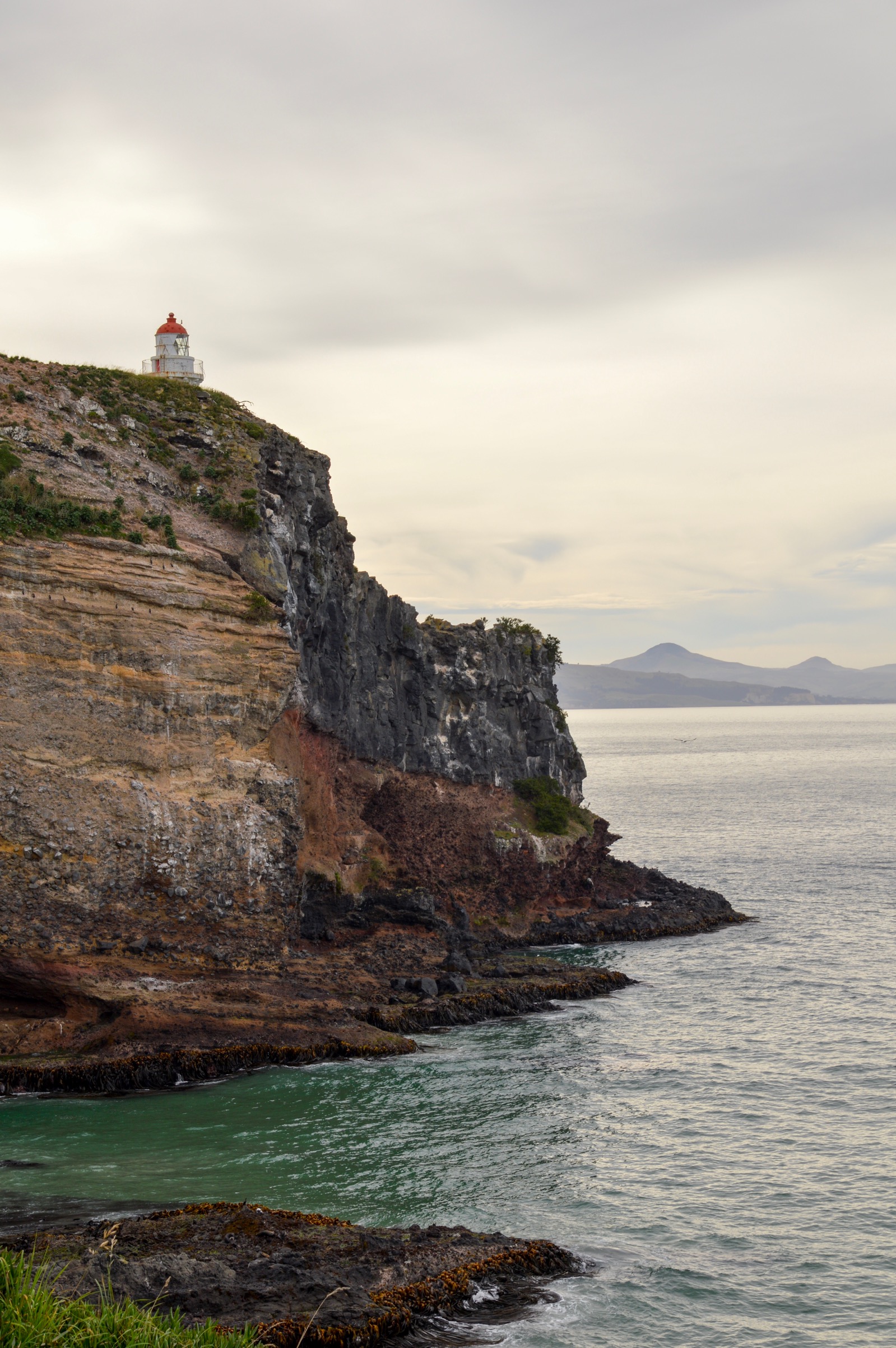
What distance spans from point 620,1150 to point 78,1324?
63.5ft

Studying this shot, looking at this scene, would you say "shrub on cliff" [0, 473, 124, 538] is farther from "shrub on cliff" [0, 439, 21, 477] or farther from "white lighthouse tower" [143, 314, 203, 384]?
"white lighthouse tower" [143, 314, 203, 384]

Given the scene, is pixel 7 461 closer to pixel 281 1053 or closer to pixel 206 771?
pixel 206 771

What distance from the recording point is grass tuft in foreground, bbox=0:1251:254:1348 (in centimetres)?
1380

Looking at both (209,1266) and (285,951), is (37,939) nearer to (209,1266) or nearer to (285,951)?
(285,951)

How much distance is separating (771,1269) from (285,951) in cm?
2412

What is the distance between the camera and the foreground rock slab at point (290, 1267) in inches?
713

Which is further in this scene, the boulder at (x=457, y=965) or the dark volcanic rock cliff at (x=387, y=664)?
the dark volcanic rock cliff at (x=387, y=664)

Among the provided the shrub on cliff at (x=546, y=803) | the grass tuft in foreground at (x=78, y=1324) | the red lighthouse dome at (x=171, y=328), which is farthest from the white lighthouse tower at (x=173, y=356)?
the grass tuft in foreground at (x=78, y=1324)

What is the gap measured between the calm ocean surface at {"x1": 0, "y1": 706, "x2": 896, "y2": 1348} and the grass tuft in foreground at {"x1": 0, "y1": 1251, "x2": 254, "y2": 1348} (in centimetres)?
585

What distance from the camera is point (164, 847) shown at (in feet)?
131

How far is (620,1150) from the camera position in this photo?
1196 inches

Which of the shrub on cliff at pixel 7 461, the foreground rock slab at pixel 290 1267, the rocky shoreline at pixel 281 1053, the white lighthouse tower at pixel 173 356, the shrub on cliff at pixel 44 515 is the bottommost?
the rocky shoreline at pixel 281 1053

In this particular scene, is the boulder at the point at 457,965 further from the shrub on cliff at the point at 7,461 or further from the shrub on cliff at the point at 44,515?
the shrub on cliff at the point at 7,461

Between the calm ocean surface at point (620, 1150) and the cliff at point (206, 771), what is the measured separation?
3693 millimetres
